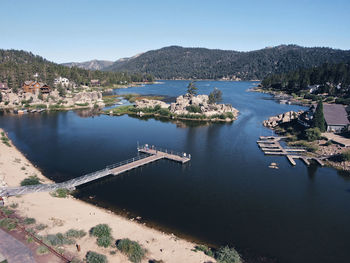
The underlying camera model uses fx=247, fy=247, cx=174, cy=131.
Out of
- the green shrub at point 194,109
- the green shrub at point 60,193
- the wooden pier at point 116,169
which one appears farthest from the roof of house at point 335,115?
the green shrub at point 60,193

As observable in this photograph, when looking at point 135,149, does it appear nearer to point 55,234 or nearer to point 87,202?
point 87,202

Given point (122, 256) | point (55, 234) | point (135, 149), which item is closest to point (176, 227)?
point (122, 256)

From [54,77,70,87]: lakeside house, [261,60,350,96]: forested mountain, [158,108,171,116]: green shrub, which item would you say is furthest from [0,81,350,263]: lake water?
[54,77,70,87]: lakeside house

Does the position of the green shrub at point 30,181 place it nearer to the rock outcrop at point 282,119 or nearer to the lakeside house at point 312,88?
the rock outcrop at point 282,119

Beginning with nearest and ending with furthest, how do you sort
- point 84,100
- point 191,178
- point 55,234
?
point 55,234 → point 191,178 → point 84,100

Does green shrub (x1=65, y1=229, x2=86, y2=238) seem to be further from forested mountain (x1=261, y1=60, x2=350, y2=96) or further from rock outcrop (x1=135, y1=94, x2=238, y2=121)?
forested mountain (x1=261, y1=60, x2=350, y2=96)
